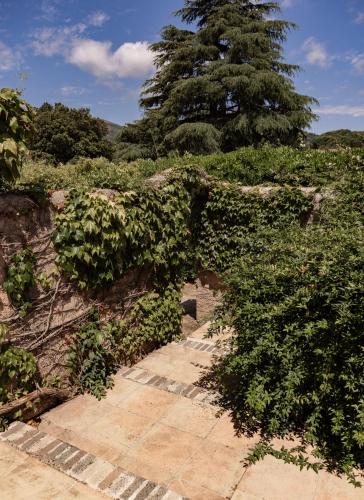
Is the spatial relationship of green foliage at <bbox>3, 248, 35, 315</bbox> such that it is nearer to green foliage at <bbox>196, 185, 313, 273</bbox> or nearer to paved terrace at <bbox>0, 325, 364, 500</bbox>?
paved terrace at <bbox>0, 325, 364, 500</bbox>

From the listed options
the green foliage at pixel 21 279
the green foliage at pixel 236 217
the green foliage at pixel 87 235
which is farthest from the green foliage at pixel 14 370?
the green foliage at pixel 236 217

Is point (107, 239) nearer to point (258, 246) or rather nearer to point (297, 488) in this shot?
point (258, 246)

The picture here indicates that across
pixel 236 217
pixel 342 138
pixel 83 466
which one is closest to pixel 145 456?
pixel 83 466

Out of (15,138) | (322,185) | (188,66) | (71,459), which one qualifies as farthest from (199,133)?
(71,459)

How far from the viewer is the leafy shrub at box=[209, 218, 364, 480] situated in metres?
3.13

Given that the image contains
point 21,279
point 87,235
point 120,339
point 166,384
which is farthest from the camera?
point 120,339

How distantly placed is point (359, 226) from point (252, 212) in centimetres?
191

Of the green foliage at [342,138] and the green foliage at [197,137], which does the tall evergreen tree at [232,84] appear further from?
the green foliage at [342,138]

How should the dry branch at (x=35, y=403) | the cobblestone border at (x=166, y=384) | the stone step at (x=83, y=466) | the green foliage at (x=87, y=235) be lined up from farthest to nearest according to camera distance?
the cobblestone border at (x=166, y=384) < the green foliage at (x=87, y=235) < the dry branch at (x=35, y=403) < the stone step at (x=83, y=466)

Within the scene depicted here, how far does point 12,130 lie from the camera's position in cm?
336

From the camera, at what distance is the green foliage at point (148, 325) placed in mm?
5164

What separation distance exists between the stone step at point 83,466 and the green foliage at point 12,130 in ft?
8.41

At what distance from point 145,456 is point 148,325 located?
2.36 m

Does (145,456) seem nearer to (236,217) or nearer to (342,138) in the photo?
(236,217)
